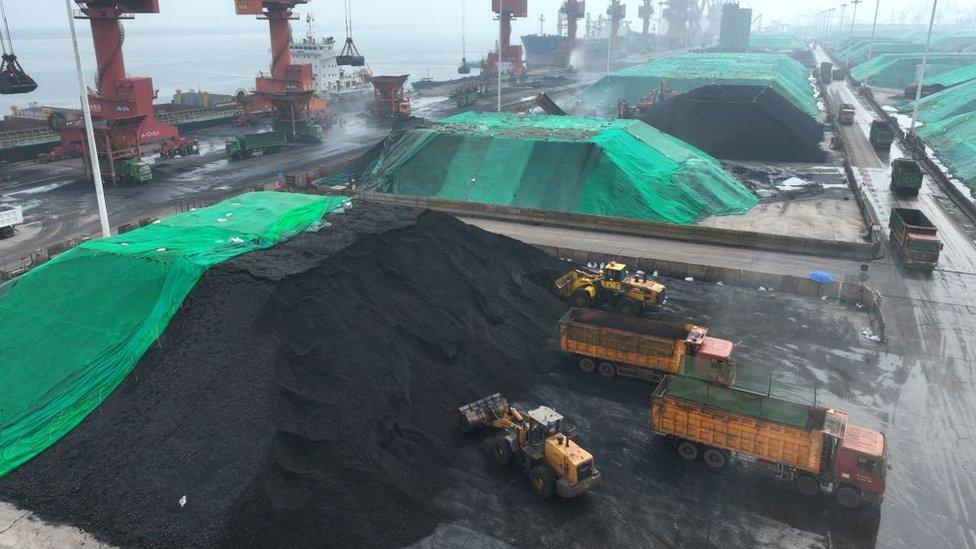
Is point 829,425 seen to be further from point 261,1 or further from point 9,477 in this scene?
point 261,1

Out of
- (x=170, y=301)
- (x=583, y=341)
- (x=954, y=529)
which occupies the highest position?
(x=170, y=301)

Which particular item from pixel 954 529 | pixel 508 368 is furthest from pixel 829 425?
pixel 508 368

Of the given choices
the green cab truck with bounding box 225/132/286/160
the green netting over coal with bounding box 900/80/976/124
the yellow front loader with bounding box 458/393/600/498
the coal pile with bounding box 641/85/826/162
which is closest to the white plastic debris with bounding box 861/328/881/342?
the yellow front loader with bounding box 458/393/600/498

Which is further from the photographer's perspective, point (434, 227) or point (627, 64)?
point (627, 64)

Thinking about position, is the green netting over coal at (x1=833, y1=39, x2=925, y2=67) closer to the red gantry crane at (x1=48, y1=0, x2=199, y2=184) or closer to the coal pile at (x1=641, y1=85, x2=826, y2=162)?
the coal pile at (x1=641, y1=85, x2=826, y2=162)

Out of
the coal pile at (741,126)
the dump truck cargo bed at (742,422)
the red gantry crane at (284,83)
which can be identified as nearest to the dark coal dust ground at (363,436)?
the dump truck cargo bed at (742,422)

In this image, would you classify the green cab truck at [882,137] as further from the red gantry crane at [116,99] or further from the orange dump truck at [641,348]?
the red gantry crane at [116,99]

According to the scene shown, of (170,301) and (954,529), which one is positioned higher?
(170,301)

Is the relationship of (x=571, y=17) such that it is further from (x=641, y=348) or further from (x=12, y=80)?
(x=641, y=348)

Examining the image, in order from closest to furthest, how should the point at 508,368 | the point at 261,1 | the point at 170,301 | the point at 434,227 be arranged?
the point at 170,301
the point at 508,368
the point at 434,227
the point at 261,1
